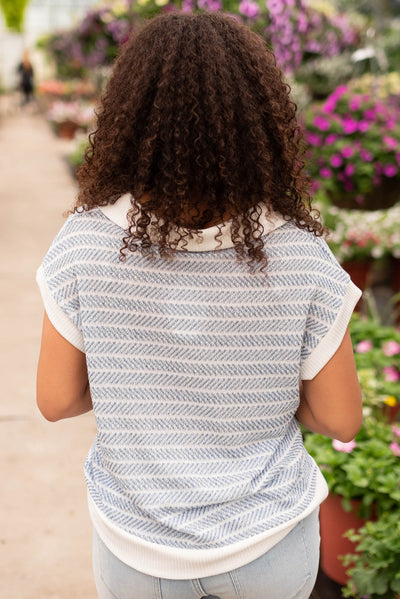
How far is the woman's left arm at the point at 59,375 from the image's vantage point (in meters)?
1.01

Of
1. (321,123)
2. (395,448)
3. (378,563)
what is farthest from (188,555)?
(321,123)

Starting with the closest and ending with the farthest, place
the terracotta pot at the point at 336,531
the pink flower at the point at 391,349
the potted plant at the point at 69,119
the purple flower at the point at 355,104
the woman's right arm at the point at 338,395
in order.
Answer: the woman's right arm at the point at 338,395 < the terracotta pot at the point at 336,531 < the pink flower at the point at 391,349 < the purple flower at the point at 355,104 < the potted plant at the point at 69,119

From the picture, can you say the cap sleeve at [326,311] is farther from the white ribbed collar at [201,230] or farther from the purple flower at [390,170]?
the purple flower at [390,170]

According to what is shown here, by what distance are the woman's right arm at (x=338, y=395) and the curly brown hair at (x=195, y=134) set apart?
20cm

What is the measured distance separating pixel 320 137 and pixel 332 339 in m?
3.59

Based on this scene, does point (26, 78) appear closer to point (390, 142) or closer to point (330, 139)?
point (330, 139)

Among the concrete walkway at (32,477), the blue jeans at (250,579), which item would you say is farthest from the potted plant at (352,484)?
the blue jeans at (250,579)

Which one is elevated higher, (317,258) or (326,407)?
(317,258)

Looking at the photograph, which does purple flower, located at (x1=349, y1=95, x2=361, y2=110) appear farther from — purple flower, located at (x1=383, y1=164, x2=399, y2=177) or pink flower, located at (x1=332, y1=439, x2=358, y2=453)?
pink flower, located at (x1=332, y1=439, x2=358, y2=453)

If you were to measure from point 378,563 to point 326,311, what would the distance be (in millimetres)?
1141

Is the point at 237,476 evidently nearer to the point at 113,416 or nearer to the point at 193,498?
the point at 193,498

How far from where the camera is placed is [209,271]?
94 centimetres

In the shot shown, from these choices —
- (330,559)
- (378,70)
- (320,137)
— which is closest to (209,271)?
(330,559)

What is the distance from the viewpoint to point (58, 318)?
0.99 metres
